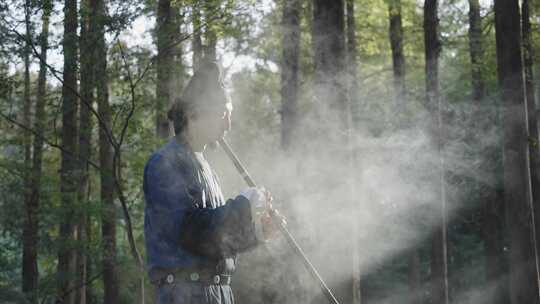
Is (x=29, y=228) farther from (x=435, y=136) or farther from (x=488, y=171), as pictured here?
(x=488, y=171)

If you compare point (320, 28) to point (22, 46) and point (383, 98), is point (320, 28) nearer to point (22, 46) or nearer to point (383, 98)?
point (22, 46)

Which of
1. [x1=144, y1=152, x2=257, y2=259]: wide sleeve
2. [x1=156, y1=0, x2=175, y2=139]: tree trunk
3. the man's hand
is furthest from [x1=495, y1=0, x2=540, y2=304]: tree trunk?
[x1=144, y1=152, x2=257, y2=259]: wide sleeve

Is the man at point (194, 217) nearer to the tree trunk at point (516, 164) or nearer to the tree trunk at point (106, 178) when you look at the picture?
the tree trunk at point (106, 178)

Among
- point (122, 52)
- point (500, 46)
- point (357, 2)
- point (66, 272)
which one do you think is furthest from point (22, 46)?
point (357, 2)

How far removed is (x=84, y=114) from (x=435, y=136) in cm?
605

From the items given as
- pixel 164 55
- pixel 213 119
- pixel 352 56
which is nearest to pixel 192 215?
pixel 213 119

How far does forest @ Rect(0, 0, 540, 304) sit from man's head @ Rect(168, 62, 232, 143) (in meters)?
0.34

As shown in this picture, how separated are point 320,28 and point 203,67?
168 inches

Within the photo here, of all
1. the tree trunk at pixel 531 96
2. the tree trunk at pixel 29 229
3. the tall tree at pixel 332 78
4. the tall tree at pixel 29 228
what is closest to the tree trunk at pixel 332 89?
the tall tree at pixel 332 78

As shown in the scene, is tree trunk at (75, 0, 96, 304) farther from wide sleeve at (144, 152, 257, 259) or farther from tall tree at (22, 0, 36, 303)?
wide sleeve at (144, 152, 257, 259)

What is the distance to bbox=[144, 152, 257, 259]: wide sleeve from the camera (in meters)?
2.64

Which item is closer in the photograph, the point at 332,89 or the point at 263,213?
the point at 263,213

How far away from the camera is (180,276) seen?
277 cm

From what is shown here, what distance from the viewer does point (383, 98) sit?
707 inches
